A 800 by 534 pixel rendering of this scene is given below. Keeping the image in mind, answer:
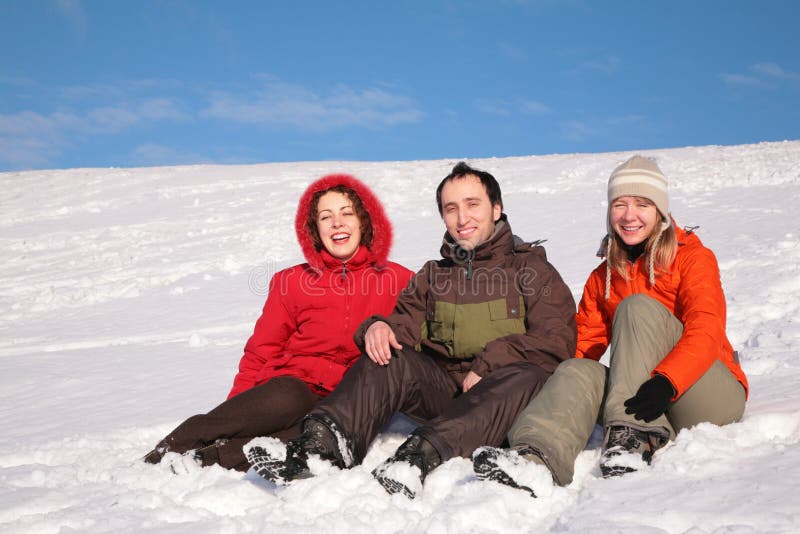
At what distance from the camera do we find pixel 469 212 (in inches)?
Result: 124

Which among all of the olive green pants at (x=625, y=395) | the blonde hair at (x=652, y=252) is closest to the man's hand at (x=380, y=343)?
the olive green pants at (x=625, y=395)

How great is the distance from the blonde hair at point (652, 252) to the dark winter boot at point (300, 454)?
4.73 feet

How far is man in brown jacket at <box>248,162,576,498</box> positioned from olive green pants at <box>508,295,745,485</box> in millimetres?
175

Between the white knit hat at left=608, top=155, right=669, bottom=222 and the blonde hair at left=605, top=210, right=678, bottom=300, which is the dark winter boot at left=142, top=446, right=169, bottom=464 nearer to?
the blonde hair at left=605, top=210, right=678, bottom=300

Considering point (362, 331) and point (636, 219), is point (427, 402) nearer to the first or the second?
point (362, 331)

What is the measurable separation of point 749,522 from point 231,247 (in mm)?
9556

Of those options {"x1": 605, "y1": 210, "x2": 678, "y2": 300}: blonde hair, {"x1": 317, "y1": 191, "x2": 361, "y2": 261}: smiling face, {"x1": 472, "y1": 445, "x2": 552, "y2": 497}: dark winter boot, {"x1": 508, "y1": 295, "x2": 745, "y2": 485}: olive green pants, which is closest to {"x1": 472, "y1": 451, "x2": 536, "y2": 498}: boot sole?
{"x1": 472, "y1": 445, "x2": 552, "y2": 497}: dark winter boot

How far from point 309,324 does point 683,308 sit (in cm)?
177

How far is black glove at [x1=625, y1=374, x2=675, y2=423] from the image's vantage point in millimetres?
2330

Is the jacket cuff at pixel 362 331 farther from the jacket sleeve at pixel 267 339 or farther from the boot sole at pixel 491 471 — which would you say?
the boot sole at pixel 491 471

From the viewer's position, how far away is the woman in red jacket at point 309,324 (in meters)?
2.89

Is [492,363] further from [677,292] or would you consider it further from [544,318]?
[677,292]

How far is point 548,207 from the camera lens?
11.4 m

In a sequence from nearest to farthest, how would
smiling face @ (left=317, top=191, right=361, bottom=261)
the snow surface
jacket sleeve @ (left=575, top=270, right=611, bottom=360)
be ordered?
the snow surface, jacket sleeve @ (left=575, top=270, right=611, bottom=360), smiling face @ (left=317, top=191, right=361, bottom=261)
